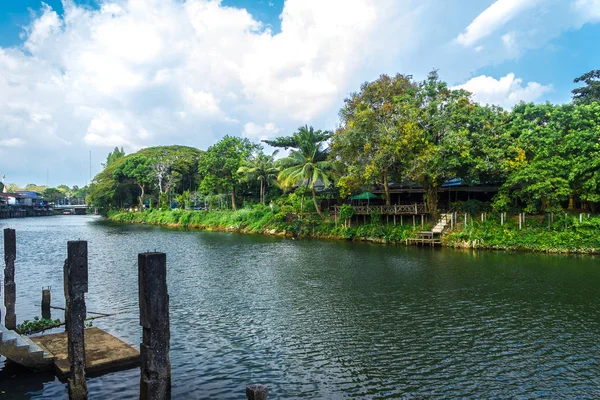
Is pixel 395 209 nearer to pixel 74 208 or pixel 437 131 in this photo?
pixel 437 131

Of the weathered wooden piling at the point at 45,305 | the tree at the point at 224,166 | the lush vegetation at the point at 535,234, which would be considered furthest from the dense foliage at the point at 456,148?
the weathered wooden piling at the point at 45,305

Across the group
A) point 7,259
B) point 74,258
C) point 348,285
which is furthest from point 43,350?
point 348,285

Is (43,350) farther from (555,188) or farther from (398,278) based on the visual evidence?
(555,188)

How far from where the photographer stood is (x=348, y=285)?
19797 mm

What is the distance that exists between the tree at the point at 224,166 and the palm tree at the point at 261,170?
226 cm

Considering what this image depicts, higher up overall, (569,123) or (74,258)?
(569,123)

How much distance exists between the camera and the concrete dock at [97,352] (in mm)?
9901

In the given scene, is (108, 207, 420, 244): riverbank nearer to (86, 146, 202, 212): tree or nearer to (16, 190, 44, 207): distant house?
(86, 146, 202, 212): tree

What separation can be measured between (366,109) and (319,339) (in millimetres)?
29296

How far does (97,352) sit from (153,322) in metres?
5.13

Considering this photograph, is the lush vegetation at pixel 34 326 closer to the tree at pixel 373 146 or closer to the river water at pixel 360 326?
the river water at pixel 360 326

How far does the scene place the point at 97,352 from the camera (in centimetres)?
1062

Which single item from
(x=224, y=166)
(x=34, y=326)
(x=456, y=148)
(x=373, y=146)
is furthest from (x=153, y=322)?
(x=224, y=166)

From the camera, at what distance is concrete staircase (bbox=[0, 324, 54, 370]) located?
377 inches
